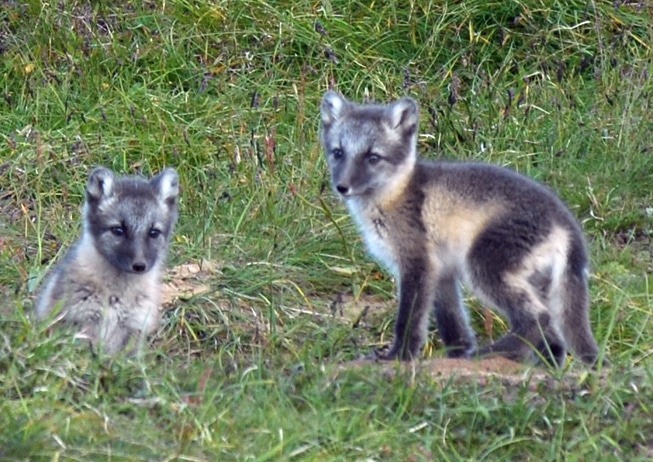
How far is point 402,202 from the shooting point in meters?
5.62

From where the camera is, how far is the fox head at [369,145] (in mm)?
5688

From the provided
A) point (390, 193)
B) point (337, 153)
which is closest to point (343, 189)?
point (390, 193)

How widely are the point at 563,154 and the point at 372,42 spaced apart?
1.68 m

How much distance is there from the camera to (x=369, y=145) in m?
5.82

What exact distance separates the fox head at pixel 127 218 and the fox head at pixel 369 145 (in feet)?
2.55

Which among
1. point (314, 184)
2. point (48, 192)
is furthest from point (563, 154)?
point (48, 192)

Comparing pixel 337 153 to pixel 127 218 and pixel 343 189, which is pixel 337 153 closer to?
pixel 343 189

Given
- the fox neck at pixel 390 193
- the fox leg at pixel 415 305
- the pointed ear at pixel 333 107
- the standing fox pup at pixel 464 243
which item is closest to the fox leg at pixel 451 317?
the standing fox pup at pixel 464 243

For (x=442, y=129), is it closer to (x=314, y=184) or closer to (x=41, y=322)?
(x=314, y=184)

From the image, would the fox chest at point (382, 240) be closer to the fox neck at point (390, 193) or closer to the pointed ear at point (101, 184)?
the fox neck at point (390, 193)

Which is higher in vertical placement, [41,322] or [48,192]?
[41,322]

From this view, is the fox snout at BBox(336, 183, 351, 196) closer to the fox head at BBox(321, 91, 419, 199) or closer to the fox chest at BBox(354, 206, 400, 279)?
the fox head at BBox(321, 91, 419, 199)

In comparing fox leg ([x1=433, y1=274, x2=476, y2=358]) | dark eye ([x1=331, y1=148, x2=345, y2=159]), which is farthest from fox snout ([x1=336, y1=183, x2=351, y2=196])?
fox leg ([x1=433, y1=274, x2=476, y2=358])

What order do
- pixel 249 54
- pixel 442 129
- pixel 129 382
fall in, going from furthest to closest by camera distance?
pixel 249 54 < pixel 442 129 < pixel 129 382
